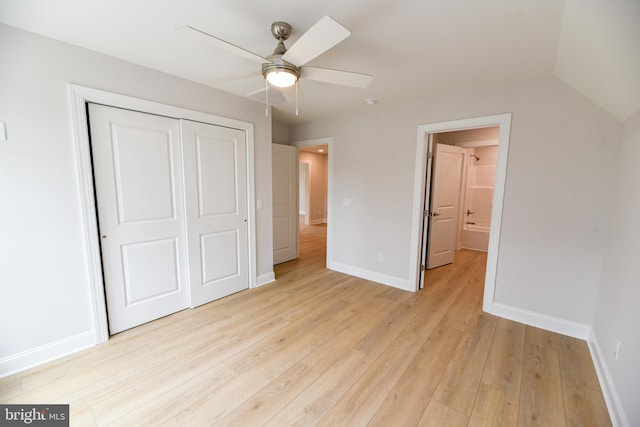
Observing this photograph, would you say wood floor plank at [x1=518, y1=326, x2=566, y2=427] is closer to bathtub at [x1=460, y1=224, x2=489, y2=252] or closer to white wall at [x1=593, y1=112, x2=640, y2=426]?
white wall at [x1=593, y1=112, x2=640, y2=426]

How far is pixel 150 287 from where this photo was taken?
2520 mm

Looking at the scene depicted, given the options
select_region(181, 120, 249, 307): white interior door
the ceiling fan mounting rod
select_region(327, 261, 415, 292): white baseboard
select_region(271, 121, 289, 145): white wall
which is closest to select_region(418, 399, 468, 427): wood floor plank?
select_region(327, 261, 415, 292): white baseboard

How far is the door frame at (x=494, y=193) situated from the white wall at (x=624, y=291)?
79 centimetres

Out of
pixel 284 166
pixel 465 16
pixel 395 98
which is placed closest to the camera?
pixel 465 16

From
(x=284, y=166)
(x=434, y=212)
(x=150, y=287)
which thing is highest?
(x=284, y=166)

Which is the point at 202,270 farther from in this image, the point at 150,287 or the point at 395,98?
the point at 395,98

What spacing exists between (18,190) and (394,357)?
121 inches

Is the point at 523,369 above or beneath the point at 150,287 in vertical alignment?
beneath

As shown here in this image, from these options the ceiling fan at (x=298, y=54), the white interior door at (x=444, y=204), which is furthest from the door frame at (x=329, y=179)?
Result: the ceiling fan at (x=298, y=54)

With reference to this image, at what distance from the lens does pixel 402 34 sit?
1.74 metres

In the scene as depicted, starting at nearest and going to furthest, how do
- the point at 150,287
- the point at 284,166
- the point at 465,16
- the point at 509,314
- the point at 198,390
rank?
the point at 465,16 → the point at 198,390 → the point at 150,287 → the point at 509,314 → the point at 284,166

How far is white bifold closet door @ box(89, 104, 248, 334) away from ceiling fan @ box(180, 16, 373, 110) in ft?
4.35

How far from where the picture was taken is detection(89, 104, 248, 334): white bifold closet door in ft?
7.30

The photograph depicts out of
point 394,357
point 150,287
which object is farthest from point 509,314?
point 150,287
